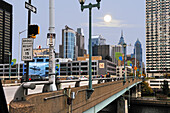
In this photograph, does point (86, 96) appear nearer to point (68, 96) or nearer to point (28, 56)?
point (68, 96)

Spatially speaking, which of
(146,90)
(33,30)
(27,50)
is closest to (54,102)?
(27,50)

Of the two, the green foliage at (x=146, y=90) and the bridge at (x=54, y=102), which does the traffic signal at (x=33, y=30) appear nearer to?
the bridge at (x=54, y=102)

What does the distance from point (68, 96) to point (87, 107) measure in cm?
388

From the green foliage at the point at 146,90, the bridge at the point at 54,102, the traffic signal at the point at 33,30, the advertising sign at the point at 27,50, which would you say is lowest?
the green foliage at the point at 146,90

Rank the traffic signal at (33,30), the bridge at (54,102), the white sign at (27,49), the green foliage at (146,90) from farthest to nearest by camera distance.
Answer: the green foliage at (146,90), the traffic signal at (33,30), the white sign at (27,49), the bridge at (54,102)

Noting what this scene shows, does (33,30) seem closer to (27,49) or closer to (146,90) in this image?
(27,49)

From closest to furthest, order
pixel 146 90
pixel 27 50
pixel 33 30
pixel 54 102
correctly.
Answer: pixel 27 50, pixel 33 30, pixel 54 102, pixel 146 90

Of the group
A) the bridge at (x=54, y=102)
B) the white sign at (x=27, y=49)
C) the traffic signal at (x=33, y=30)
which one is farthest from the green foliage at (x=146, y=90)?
the white sign at (x=27, y=49)

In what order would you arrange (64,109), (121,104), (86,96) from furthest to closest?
1. (121,104)
2. (86,96)
3. (64,109)

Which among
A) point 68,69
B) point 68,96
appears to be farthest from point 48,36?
point 68,69

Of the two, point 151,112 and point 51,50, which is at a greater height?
point 51,50

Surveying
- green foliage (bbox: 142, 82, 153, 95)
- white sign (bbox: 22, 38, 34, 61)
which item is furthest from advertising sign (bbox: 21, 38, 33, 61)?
green foliage (bbox: 142, 82, 153, 95)

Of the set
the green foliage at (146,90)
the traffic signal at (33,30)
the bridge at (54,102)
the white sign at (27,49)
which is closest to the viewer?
the bridge at (54,102)

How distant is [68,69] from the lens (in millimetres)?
155250
